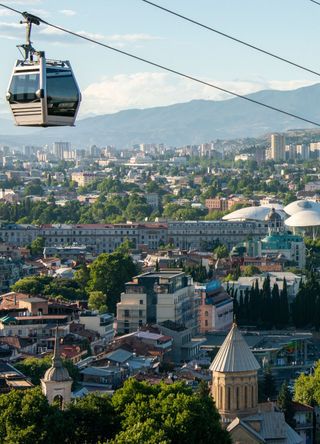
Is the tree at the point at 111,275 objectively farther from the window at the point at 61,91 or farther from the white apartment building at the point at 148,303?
the window at the point at 61,91

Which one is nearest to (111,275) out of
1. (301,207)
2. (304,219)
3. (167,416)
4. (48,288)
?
(48,288)

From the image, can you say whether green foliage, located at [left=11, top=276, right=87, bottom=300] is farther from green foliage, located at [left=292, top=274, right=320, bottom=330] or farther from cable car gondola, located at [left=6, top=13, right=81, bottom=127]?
cable car gondola, located at [left=6, top=13, right=81, bottom=127]

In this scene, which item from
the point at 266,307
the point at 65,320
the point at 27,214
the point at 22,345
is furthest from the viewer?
the point at 27,214

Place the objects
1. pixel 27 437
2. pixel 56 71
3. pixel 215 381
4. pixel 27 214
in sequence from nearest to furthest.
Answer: pixel 56 71 → pixel 27 437 → pixel 215 381 → pixel 27 214

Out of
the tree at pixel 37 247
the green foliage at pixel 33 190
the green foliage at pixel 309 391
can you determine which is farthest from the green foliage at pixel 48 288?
the green foliage at pixel 33 190

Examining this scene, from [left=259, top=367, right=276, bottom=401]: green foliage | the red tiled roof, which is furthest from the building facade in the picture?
the red tiled roof

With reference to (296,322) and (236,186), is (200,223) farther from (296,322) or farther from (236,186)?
(236,186)

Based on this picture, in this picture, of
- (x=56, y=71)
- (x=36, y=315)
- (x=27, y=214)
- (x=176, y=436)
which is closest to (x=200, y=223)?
(x=27, y=214)
